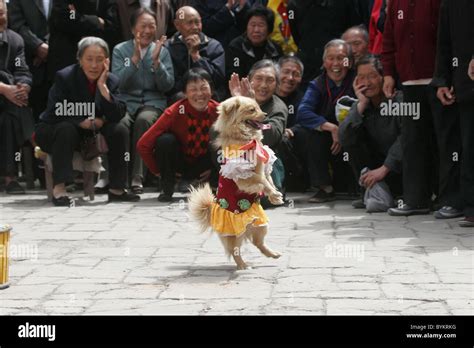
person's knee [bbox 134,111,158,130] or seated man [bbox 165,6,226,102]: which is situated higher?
seated man [bbox 165,6,226,102]

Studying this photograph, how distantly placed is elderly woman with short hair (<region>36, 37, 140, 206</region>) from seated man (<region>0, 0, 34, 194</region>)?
0.88m

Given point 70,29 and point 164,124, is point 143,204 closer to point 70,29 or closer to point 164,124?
point 164,124

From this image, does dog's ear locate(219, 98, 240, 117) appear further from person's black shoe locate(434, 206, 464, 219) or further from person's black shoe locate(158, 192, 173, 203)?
person's black shoe locate(158, 192, 173, 203)

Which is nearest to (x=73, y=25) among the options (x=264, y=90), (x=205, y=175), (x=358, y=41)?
(x=205, y=175)

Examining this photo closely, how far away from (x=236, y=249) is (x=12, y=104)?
220 inches

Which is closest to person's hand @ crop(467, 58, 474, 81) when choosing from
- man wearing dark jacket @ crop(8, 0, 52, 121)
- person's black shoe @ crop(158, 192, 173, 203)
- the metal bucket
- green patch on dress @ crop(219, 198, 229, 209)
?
green patch on dress @ crop(219, 198, 229, 209)

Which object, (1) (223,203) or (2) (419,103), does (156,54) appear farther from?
(1) (223,203)

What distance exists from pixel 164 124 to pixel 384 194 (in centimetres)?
249

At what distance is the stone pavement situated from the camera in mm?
6191

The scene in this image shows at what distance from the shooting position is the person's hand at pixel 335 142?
11070 millimetres

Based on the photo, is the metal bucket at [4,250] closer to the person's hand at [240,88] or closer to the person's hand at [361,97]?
the person's hand at [240,88]

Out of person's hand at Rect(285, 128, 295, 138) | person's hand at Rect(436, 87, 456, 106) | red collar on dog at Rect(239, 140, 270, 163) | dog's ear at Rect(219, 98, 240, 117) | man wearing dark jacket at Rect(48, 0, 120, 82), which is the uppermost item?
man wearing dark jacket at Rect(48, 0, 120, 82)

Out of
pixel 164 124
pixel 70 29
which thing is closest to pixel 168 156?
pixel 164 124

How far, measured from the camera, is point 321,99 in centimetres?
1145
